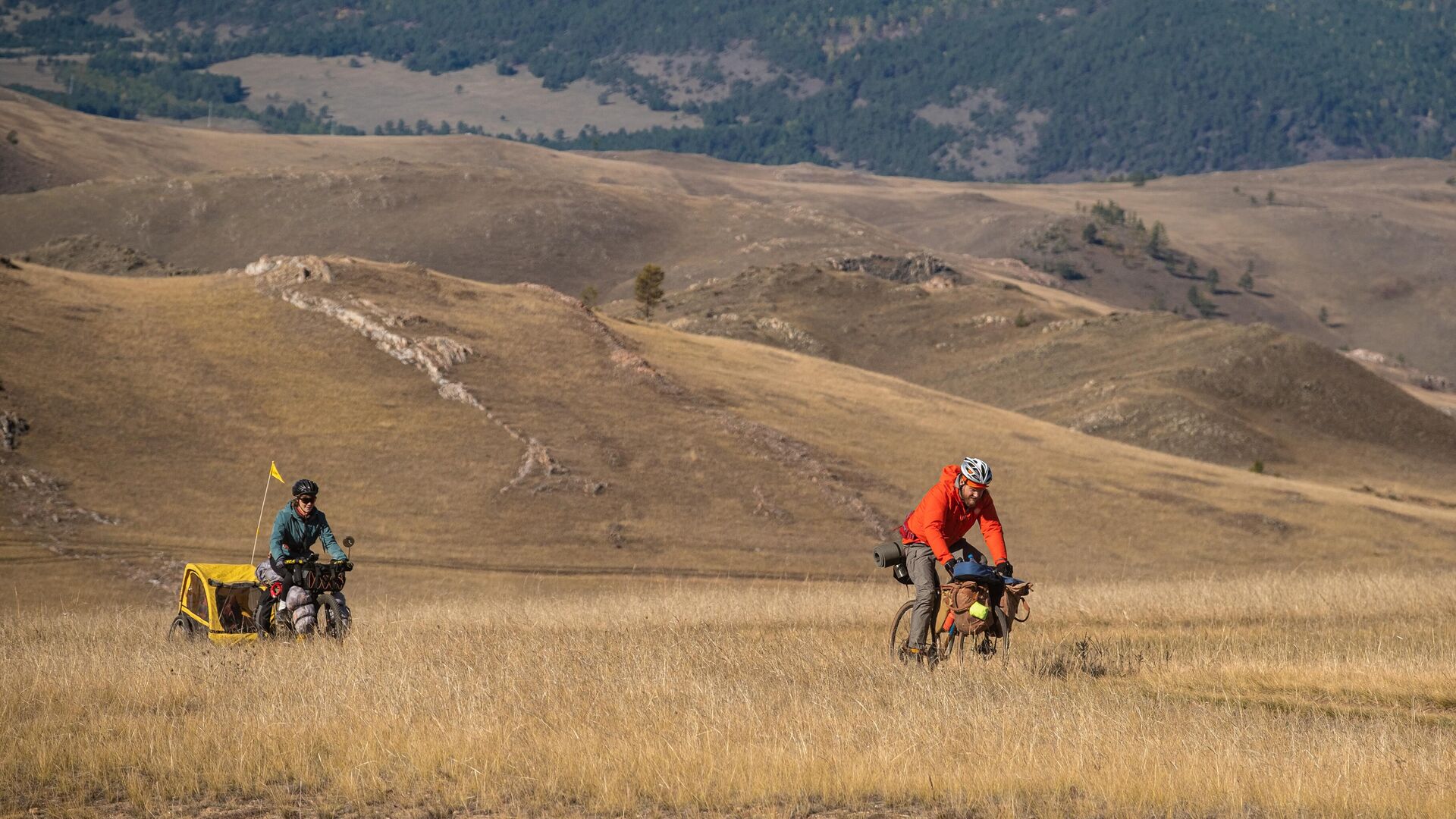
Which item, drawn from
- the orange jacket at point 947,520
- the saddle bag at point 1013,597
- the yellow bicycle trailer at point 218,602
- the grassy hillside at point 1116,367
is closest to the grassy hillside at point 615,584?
the saddle bag at point 1013,597

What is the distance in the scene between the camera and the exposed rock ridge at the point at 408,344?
168 ft

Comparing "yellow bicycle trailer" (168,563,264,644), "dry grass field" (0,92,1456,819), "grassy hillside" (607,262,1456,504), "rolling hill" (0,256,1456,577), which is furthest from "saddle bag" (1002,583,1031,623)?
"grassy hillside" (607,262,1456,504)

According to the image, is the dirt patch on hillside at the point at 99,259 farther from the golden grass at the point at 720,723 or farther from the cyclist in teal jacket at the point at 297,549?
the golden grass at the point at 720,723

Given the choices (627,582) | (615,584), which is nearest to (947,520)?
(615,584)

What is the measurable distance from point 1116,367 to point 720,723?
12387cm

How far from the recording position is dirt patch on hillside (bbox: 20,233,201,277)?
116m

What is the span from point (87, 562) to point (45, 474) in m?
6.59

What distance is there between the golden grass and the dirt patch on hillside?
333 ft

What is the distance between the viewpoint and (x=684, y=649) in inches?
731

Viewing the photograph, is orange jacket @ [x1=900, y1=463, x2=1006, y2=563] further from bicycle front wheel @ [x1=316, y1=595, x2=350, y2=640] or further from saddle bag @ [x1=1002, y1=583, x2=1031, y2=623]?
bicycle front wheel @ [x1=316, y1=595, x2=350, y2=640]

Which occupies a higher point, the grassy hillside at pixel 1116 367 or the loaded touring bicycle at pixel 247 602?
the grassy hillside at pixel 1116 367

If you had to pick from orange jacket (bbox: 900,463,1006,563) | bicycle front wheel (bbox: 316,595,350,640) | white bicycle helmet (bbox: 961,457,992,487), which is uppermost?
white bicycle helmet (bbox: 961,457,992,487)

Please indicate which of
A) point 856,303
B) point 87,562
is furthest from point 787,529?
point 856,303

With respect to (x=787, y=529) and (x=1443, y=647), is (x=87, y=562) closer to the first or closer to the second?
(x=787, y=529)
